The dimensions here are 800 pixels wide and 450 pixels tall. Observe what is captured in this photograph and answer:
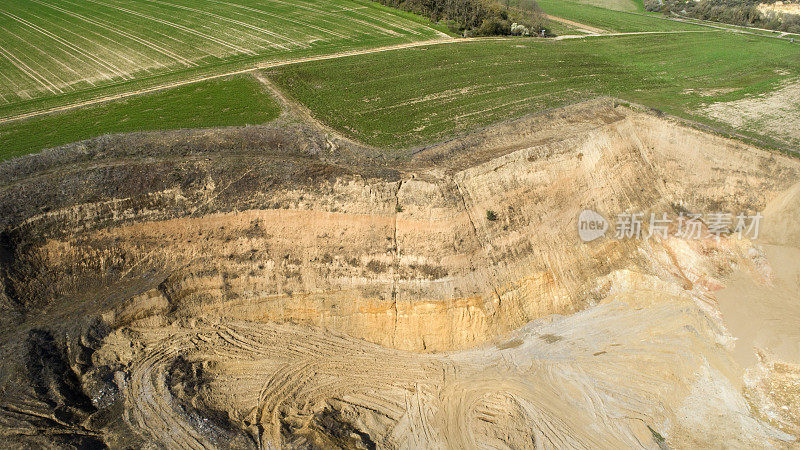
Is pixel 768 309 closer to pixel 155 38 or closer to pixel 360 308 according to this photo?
pixel 360 308

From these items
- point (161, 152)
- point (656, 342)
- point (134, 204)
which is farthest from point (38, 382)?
point (656, 342)

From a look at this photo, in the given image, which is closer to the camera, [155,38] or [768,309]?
[768,309]

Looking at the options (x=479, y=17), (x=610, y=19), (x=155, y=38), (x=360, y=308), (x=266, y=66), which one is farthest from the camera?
(x=610, y=19)

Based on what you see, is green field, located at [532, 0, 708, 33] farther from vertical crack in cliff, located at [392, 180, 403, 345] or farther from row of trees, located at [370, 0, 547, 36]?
vertical crack in cliff, located at [392, 180, 403, 345]

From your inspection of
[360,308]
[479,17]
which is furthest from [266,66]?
[360,308]

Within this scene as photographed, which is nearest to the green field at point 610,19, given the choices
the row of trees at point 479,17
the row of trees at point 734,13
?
the row of trees at point 734,13

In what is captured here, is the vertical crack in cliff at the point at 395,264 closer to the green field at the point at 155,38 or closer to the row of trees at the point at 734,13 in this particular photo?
the green field at the point at 155,38

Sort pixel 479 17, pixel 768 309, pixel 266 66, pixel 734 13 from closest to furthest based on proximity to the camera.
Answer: pixel 768 309, pixel 266 66, pixel 479 17, pixel 734 13
